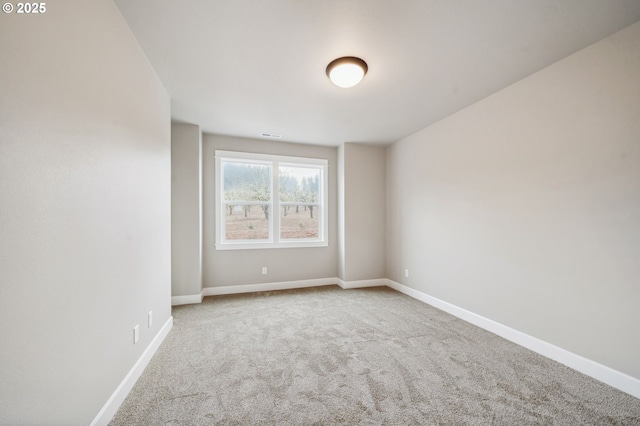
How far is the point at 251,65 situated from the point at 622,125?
3086mm

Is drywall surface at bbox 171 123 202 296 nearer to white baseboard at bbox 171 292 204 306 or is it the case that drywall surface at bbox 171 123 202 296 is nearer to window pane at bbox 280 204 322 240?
white baseboard at bbox 171 292 204 306

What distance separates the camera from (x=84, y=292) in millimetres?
1374

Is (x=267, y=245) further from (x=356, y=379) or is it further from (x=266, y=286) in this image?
(x=356, y=379)

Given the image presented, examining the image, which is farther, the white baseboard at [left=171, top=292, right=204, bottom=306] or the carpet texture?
the white baseboard at [left=171, top=292, right=204, bottom=306]

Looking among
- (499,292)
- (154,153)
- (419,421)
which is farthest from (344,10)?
(499,292)

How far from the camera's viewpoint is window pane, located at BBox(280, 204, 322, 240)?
4.76 meters

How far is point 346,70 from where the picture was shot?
7.41 ft

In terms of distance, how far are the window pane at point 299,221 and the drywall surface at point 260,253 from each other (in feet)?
0.88

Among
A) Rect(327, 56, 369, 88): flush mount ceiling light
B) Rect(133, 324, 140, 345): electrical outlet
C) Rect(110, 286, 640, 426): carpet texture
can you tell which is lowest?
Rect(110, 286, 640, 426): carpet texture

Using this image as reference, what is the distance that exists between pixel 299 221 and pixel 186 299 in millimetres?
2262

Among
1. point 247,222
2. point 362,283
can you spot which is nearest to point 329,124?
point 247,222

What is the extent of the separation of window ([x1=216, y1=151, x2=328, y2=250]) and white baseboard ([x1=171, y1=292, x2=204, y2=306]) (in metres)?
0.87

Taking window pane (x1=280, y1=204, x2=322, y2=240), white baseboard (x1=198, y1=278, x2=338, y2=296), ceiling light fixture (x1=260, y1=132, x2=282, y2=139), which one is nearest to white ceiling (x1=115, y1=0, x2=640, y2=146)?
ceiling light fixture (x1=260, y1=132, x2=282, y2=139)

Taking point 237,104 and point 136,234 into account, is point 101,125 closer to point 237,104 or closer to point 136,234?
point 136,234
